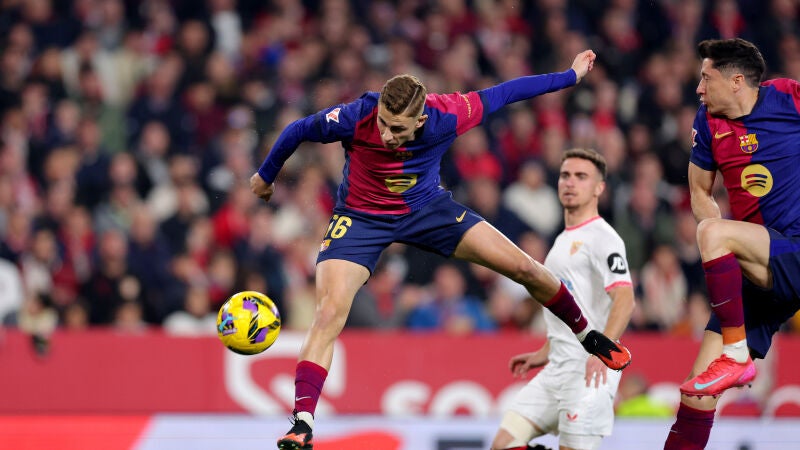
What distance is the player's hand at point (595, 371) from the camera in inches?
264

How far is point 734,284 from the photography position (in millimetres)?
5934

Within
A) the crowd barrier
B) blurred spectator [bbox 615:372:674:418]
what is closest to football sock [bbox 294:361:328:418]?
the crowd barrier

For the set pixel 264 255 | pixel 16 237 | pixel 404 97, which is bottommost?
pixel 404 97

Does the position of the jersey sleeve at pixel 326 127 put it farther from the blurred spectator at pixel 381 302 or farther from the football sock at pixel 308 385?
the blurred spectator at pixel 381 302

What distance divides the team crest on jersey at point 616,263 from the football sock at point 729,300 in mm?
903

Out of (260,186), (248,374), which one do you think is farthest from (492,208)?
(260,186)

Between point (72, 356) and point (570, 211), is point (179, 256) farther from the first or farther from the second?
point (570, 211)

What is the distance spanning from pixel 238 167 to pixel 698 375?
22.1ft

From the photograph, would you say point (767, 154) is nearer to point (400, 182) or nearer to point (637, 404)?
point (400, 182)

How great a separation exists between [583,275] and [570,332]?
1.16 feet

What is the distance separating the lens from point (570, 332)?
23.4ft

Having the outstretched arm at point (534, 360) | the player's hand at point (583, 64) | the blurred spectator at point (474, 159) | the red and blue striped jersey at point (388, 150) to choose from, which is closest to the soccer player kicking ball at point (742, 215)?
the player's hand at point (583, 64)

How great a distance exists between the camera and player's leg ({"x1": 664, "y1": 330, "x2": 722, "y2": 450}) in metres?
6.35

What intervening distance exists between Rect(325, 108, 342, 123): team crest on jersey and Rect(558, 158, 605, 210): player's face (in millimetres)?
1672
